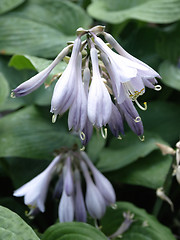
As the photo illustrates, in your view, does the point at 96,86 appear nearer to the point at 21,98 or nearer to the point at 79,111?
the point at 79,111

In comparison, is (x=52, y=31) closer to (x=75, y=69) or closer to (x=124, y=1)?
(x=124, y=1)

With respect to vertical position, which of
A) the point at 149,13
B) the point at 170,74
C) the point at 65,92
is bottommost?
the point at 170,74

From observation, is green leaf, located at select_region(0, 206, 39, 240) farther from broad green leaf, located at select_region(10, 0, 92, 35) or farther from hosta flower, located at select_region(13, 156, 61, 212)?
broad green leaf, located at select_region(10, 0, 92, 35)

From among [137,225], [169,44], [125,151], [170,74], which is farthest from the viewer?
[169,44]

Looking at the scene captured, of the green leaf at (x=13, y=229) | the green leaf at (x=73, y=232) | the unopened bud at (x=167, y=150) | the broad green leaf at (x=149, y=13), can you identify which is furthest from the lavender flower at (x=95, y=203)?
the broad green leaf at (x=149, y=13)

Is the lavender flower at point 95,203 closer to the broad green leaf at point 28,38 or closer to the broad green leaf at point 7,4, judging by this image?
the broad green leaf at point 28,38

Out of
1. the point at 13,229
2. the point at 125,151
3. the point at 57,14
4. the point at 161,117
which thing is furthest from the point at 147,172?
the point at 57,14

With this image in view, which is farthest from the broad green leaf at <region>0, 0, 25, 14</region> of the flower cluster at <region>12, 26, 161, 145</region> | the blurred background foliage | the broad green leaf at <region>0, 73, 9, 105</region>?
the flower cluster at <region>12, 26, 161, 145</region>

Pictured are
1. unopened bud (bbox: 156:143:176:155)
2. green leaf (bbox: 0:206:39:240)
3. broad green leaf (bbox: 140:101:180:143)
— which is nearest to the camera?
green leaf (bbox: 0:206:39:240)
